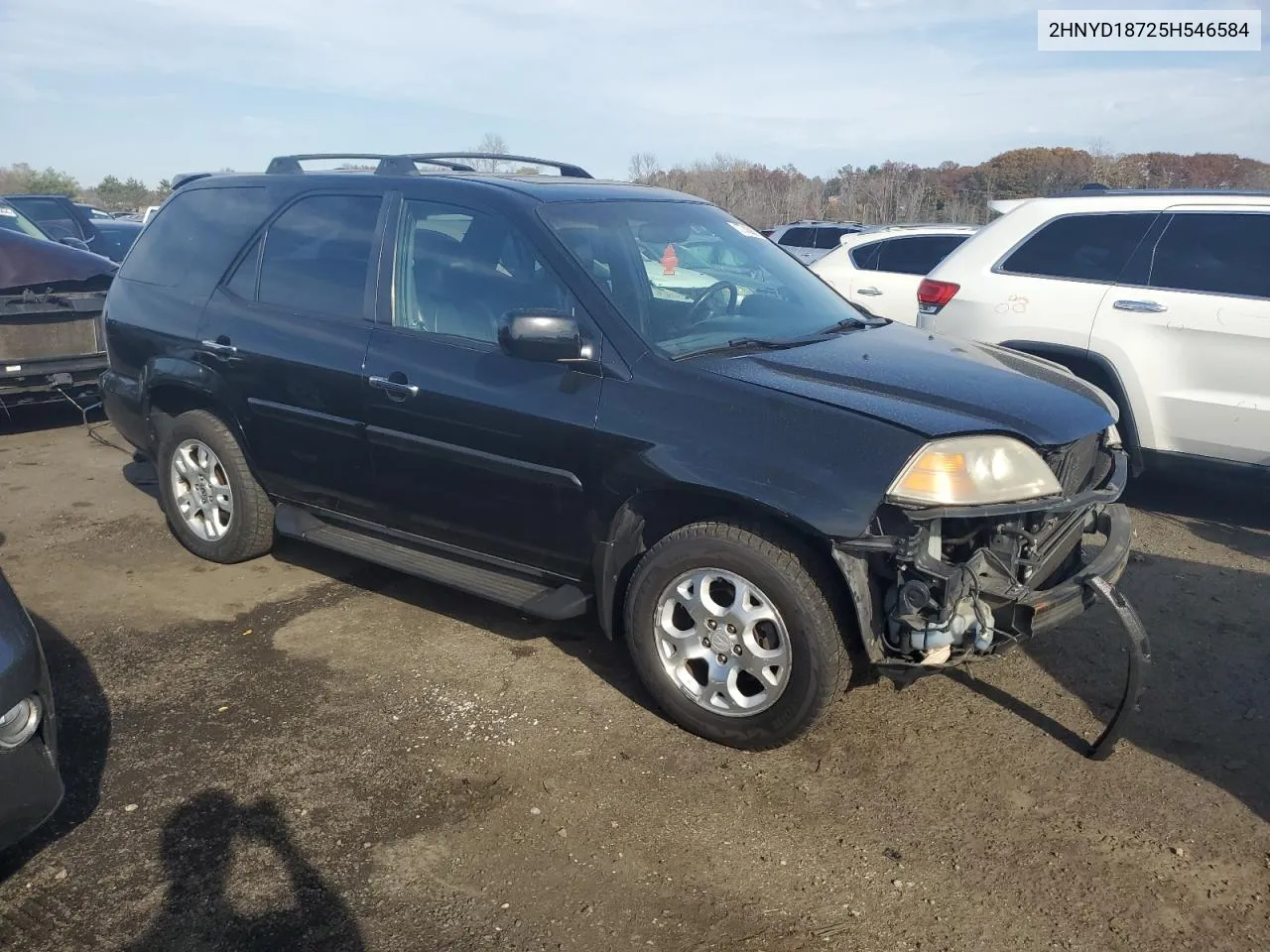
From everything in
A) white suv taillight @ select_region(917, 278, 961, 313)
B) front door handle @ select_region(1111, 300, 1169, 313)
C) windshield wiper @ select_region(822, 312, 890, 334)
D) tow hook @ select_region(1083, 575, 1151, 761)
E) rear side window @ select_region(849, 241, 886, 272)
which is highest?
rear side window @ select_region(849, 241, 886, 272)

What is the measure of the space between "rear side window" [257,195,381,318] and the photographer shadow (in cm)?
207

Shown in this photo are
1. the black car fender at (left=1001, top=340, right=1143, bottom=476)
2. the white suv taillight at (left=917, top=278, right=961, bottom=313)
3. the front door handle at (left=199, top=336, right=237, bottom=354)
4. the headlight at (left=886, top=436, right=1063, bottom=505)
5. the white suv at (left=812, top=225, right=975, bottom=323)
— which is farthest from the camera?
the white suv at (left=812, top=225, right=975, bottom=323)

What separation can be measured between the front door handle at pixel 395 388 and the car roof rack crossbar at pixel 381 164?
979mm

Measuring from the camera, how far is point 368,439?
4137 millimetres

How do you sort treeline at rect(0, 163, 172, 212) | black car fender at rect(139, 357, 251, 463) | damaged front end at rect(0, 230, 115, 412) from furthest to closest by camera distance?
treeline at rect(0, 163, 172, 212), damaged front end at rect(0, 230, 115, 412), black car fender at rect(139, 357, 251, 463)

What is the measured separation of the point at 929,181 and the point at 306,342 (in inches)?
1152

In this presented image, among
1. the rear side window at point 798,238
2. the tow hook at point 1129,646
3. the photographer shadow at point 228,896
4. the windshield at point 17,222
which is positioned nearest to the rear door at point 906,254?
the rear side window at point 798,238

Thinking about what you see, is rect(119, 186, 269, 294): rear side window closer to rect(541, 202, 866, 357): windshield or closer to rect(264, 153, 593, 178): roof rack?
rect(264, 153, 593, 178): roof rack

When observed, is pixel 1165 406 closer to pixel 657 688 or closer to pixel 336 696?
pixel 657 688

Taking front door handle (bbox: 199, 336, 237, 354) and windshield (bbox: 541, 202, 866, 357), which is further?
front door handle (bbox: 199, 336, 237, 354)

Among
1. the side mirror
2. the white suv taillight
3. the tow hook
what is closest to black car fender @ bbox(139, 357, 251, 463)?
the side mirror

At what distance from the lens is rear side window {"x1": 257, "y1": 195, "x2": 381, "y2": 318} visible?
422 cm

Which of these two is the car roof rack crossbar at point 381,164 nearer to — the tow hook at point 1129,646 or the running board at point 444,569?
the running board at point 444,569

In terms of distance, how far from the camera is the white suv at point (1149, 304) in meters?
5.30
